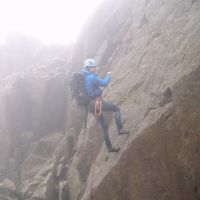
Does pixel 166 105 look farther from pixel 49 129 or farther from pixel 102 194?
pixel 49 129

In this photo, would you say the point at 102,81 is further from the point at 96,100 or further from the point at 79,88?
Answer: the point at 79,88

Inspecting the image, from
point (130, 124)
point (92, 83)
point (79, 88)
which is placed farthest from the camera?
point (130, 124)

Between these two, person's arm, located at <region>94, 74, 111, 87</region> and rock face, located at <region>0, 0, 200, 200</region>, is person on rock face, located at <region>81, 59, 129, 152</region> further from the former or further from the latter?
rock face, located at <region>0, 0, 200, 200</region>

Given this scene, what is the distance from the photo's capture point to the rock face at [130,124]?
11.0m

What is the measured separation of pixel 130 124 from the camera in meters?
13.3

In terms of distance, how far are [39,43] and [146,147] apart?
39.8m

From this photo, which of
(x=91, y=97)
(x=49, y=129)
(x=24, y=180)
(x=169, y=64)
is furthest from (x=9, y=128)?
(x=169, y=64)

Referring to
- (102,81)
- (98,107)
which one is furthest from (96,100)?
(102,81)

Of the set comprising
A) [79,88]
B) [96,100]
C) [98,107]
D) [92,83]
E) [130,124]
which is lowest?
[130,124]

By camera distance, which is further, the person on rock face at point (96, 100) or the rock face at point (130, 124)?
the person on rock face at point (96, 100)

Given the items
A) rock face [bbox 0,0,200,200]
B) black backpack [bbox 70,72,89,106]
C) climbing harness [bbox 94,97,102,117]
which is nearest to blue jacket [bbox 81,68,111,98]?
black backpack [bbox 70,72,89,106]

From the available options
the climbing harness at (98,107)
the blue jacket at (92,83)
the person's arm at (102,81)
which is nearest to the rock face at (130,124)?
the climbing harness at (98,107)

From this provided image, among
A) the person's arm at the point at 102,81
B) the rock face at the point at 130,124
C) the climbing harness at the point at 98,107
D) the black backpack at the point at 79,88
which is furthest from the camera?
the black backpack at the point at 79,88

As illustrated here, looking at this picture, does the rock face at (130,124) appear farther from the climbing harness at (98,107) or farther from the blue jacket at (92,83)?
the blue jacket at (92,83)
